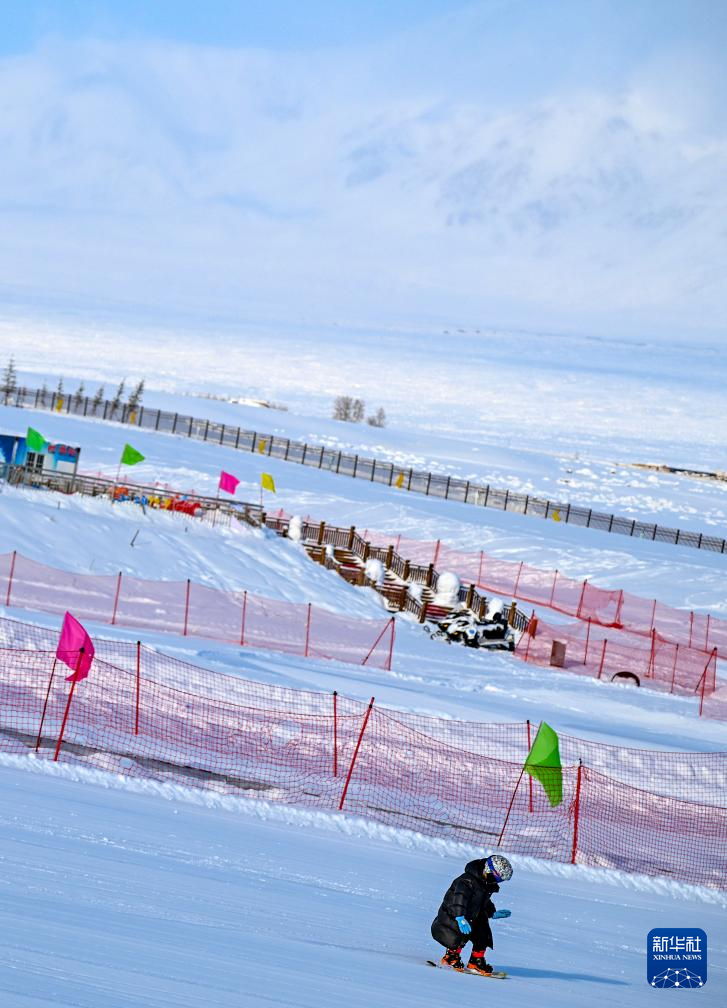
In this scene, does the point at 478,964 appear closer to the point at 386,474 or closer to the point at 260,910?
the point at 260,910

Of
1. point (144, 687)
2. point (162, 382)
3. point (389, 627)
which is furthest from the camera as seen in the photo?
point (162, 382)

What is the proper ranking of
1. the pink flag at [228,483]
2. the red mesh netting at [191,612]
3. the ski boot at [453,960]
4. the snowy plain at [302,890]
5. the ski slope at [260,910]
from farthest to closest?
the pink flag at [228,483], the red mesh netting at [191,612], the ski boot at [453,960], the snowy plain at [302,890], the ski slope at [260,910]

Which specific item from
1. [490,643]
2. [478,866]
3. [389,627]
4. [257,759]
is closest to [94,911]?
[478,866]

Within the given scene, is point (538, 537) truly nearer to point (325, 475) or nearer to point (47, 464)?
point (325, 475)

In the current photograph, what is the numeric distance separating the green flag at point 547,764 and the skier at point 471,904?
524 centimetres

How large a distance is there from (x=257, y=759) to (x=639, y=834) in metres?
4.81

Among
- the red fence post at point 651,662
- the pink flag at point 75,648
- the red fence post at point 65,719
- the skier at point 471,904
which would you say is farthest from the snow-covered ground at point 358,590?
the skier at point 471,904

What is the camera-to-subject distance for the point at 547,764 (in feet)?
44.0

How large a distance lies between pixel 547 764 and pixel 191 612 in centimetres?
1218

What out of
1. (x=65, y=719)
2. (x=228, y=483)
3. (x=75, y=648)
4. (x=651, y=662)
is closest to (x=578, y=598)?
(x=651, y=662)

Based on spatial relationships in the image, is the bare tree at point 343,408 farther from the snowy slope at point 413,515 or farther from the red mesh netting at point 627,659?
the red mesh netting at point 627,659

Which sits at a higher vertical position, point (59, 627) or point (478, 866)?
point (478, 866)

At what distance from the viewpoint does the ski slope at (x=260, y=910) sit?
23.6ft

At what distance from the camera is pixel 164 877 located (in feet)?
31.3
